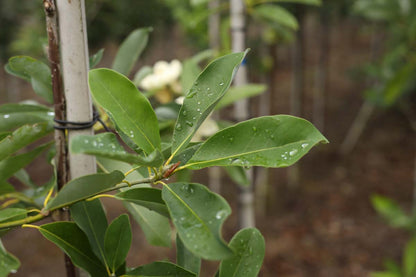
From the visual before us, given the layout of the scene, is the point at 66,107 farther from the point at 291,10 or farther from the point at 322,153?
the point at 322,153


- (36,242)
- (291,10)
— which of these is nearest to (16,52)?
(36,242)

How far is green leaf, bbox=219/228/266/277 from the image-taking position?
0.45 m

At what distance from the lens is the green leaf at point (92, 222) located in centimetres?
45

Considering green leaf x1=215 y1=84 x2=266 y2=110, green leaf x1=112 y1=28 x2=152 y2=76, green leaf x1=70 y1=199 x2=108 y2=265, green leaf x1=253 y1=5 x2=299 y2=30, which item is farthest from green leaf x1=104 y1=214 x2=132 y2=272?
green leaf x1=253 y1=5 x2=299 y2=30

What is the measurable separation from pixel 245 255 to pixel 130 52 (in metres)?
0.37

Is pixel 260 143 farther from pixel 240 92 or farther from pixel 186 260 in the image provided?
pixel 240 92

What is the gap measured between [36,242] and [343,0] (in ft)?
10.4

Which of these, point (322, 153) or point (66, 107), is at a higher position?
point (66, 107)

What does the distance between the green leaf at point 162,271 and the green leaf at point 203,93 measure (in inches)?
4.5

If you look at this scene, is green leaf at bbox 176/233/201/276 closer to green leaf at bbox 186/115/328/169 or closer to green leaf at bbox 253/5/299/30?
green leaf at bbox 186/115/328/169

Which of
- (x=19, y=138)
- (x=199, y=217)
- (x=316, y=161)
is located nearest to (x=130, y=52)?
(x=19, y=138)

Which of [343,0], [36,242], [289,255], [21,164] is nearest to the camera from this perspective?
[21,164]

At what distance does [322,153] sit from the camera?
4320 millimetres

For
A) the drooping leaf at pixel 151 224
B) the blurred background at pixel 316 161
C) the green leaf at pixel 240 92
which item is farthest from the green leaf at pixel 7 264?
the blurred background at pixel 316 161
